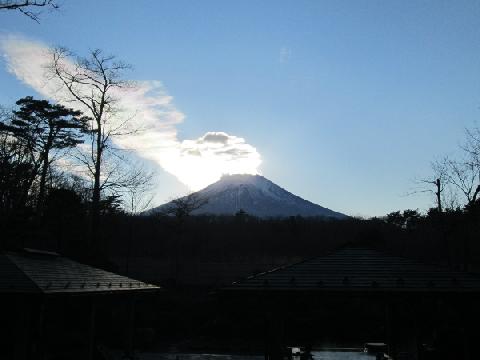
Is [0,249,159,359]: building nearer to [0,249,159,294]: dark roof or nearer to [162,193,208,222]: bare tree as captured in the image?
[0,249,159,294]: dark roof

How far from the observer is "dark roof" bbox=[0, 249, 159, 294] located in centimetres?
1003

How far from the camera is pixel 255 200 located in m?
110

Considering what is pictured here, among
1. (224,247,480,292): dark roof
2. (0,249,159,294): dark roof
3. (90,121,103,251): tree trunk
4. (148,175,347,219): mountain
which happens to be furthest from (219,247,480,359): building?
(148,175,347,219): mountain

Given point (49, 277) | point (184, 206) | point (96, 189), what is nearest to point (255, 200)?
point (184, 206)

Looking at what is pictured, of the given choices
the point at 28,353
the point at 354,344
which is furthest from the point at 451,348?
the point at 28,353

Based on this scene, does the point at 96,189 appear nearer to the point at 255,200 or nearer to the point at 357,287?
the point at 357,287

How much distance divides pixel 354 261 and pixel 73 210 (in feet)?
69.9

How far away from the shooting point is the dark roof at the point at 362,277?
998 cm

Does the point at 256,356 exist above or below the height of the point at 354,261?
below

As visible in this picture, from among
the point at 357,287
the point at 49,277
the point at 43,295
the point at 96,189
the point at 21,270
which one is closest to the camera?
the point at 43,295

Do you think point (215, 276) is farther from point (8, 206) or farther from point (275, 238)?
point (8, 206)

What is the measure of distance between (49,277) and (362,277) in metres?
7.40

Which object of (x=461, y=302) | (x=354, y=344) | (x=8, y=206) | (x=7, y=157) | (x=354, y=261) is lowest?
(x=354, y=344)

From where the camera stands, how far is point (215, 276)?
3531 centimetres
